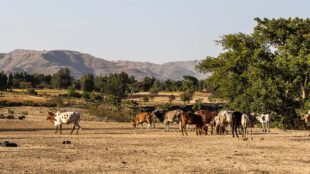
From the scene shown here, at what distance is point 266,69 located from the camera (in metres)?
52.1

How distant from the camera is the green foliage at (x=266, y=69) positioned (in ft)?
166

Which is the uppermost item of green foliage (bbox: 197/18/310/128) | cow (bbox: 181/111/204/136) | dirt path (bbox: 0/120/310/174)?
green foliage (bbox: 197/18/310/128)

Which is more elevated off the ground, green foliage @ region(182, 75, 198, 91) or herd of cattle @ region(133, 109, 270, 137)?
green foliage @ region(182, 75, 198, 91)

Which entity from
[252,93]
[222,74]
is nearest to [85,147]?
[252,93]

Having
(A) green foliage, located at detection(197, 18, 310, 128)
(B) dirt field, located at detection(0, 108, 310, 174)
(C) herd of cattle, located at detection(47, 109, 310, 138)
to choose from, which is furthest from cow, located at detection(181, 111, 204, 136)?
(A) green foliage, located at detection(197, 18, 310, 128)

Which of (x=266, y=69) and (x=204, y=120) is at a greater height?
(x=266, y=69)

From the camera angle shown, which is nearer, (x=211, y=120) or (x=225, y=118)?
(x=225, y=118)

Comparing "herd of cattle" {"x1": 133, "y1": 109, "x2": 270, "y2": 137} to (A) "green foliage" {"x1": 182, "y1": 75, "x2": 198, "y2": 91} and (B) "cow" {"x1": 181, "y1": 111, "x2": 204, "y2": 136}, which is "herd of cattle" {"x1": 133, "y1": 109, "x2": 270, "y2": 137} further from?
(A) "green foliage" {"x1": 182, "y1": 75, "x2": 198, "y2": 91}

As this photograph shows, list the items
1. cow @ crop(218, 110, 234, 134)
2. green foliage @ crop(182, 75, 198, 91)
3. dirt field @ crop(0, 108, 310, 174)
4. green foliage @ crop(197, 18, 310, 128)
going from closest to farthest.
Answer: dirt field @ crop(0, 108, 310, 174) → cow @ crop(218, 110, 234, 134) → green foliage @ crop(197, 18, 310, 128) → green foliage @ crop(182, 75, 198, 91)

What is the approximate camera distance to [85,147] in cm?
2566

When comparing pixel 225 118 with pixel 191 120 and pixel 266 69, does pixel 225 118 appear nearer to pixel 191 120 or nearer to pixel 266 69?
pixel 191 120

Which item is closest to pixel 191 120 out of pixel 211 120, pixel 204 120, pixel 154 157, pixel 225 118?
pixel 204 120

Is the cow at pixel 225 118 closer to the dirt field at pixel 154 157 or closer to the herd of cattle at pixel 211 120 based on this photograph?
the herd of cattle at pixel 211 120

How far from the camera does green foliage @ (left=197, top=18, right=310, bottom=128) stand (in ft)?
166
